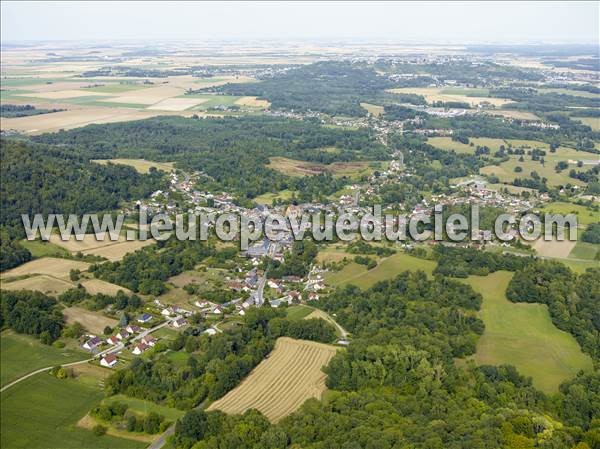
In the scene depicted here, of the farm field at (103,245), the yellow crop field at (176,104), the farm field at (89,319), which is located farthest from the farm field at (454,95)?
the farm field at (89,319)

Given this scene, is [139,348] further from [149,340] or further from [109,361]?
[109,361]

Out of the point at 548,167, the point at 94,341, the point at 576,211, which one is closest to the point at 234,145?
the point at 548,167

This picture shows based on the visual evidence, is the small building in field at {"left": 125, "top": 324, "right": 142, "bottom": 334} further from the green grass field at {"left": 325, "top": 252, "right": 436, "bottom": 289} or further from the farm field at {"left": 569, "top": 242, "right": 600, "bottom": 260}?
the farm field at {"left": 569, "top": 242, "right": 600, "bottom": 260}

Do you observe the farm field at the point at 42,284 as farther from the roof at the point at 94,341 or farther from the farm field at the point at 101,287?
the roof at the point at 94,341

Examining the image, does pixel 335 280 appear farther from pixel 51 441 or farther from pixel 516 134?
pixel 516 134

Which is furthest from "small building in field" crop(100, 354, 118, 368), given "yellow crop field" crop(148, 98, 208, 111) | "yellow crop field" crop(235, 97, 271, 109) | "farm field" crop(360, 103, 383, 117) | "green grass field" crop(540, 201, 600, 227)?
"yellow crop field" crop(235, 97, 271, 109)

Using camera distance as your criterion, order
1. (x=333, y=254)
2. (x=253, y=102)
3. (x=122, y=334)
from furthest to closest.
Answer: (x=253, y=102)
(x=333, y=254)
(x=122, y=334)
